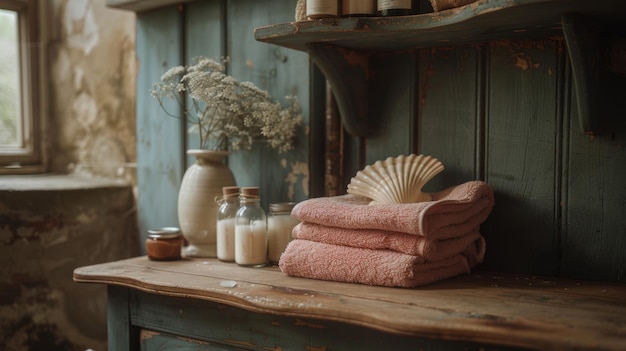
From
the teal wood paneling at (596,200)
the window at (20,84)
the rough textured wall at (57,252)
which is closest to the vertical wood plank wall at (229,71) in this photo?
the rough textured wall at (57,252)

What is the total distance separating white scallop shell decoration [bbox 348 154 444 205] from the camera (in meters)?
1.42

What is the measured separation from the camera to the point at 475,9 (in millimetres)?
1153

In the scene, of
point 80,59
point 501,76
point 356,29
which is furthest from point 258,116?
point 80,59

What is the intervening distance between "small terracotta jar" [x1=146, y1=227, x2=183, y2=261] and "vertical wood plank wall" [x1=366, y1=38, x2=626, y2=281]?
0.60 m

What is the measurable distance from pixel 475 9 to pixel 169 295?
827 millimetres

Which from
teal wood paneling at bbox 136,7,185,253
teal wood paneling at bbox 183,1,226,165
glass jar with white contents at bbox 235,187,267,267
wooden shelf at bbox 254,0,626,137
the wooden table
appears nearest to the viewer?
the wooden table

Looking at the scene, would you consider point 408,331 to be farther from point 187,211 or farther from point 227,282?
point 187,211

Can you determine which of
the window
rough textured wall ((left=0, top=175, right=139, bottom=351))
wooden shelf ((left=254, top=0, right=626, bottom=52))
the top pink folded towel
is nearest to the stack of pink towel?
the top pink folded towel

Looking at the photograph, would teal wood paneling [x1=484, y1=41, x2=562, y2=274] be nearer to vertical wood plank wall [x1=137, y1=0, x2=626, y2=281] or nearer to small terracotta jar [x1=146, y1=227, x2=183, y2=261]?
vertical wood plank wall [x1=137, y1=0, x2=626, y2=281]

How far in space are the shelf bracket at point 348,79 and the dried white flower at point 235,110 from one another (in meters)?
0.16

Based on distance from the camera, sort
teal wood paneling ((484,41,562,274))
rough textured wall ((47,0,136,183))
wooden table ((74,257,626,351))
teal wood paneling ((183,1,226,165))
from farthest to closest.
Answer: rough textured wall ((47,0,136,183)) < teal wood paneling ((183,1,226,165)) < teal wood paneling ((484,41,562,274)) < wooden table ((74,257,626,351))

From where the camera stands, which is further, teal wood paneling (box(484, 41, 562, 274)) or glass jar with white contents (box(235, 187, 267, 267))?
glass jar with white contents (box(235, 187, 267, 267))

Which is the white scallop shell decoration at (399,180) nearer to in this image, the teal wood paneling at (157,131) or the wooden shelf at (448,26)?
the wooden shelf at (448,26)

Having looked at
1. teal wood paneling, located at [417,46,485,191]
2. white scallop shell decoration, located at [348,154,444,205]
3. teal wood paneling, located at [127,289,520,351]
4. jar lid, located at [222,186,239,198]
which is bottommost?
teal wood paneling, located at [127,289,520,351]
